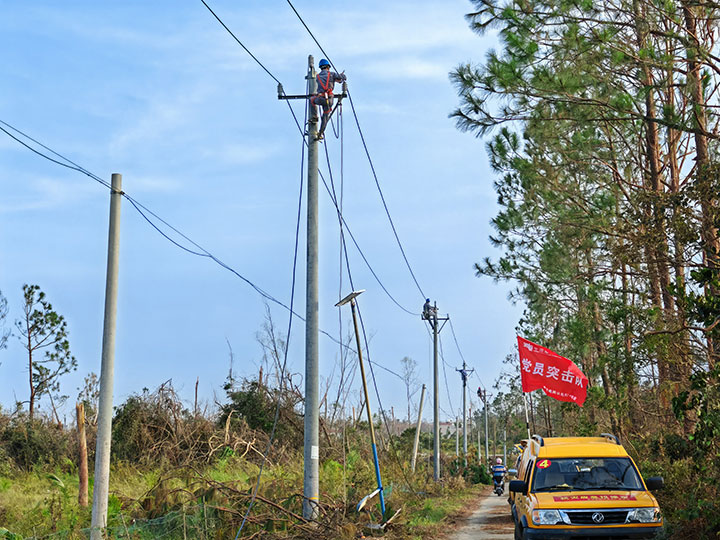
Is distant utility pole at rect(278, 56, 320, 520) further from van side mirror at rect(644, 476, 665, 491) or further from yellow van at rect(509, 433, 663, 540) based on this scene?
van side mirror at rect(644, 476, 665, 491)

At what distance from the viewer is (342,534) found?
13.9 m

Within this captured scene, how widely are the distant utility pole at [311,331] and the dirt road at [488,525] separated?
14.8ft

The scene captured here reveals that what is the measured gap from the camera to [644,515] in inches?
461

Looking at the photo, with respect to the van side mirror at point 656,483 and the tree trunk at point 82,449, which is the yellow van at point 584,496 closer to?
the van side mirror at point 656,483

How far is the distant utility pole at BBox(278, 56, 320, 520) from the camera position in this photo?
14328mm

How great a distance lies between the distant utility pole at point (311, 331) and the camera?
564 inches

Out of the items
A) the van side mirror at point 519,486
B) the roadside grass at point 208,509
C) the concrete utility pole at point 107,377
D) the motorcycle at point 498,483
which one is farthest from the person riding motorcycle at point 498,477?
the concrete utility pole at point 107,377

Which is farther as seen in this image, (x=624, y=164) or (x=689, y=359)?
(x=624, y=164)

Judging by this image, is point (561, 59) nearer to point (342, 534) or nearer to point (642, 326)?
point (642, 326)

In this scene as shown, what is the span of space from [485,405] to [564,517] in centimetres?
5744

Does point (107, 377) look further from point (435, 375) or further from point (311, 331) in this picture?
point (435, 375)

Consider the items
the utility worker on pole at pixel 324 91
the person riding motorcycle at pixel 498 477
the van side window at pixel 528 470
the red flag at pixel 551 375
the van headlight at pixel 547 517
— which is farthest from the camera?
the person riding motorcycle at pixel 498 477

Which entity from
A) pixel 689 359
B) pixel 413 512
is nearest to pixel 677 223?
pixel 689 359

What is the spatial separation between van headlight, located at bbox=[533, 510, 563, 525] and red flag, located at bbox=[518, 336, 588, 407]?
1133cm
